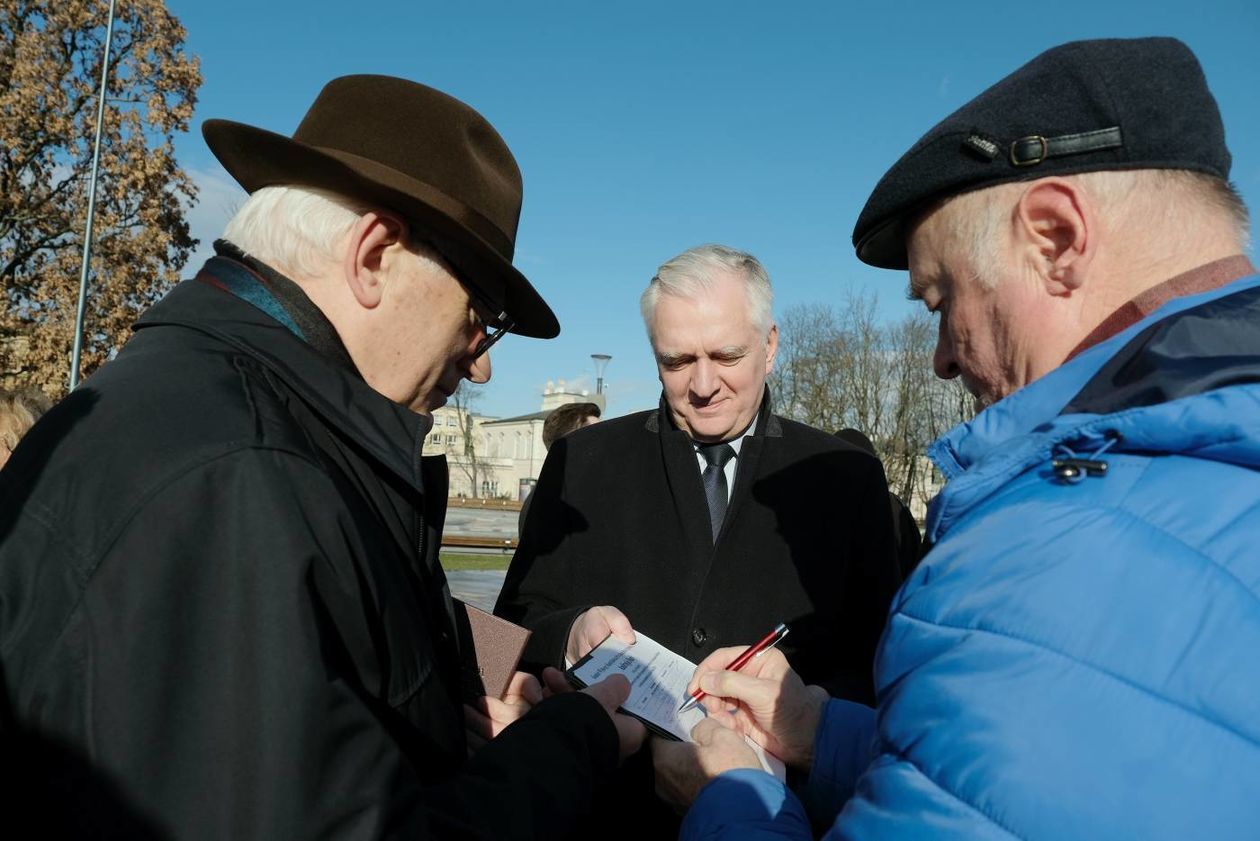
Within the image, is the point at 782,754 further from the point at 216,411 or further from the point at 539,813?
the point at 216,411

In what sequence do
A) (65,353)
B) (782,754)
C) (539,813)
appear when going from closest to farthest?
(539,813)
(782,754)
(65,353)

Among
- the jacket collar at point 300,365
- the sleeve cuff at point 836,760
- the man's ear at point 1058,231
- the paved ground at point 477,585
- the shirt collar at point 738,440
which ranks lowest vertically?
the paved ground at point 477,585

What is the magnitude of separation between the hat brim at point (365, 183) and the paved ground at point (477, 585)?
28.4 ft

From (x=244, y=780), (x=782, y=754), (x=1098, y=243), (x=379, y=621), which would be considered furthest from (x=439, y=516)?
(x=1098, y=243)

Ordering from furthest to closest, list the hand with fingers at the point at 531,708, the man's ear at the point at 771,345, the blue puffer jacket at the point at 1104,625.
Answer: the man's ear at the point at 771,345
the hand with fingers at the point at 531,708
the blue puffer jacket at the point at 1104,625

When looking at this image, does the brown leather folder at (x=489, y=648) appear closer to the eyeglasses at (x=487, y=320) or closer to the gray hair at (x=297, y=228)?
the eyeglasses at (x=487, y=320)

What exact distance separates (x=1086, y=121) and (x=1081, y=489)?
669 millimetres

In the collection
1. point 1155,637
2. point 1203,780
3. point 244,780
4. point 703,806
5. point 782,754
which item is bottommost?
point 782,754

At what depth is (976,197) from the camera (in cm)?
158

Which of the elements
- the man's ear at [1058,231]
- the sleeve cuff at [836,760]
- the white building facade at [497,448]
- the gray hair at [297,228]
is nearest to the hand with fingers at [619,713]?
the sleeve cuff at [836,760]

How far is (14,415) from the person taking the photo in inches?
179

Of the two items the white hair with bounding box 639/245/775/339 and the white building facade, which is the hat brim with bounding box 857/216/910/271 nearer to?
the white hair with bounding box 639/245/775/339

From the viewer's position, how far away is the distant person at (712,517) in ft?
10.1

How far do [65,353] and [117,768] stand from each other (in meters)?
21.4
